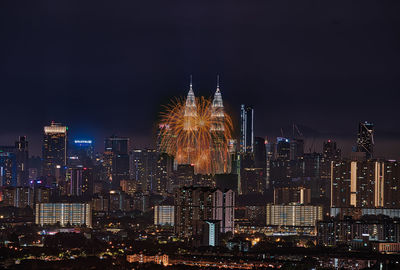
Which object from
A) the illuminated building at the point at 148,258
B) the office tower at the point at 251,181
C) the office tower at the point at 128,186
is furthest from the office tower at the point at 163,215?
the illuminated building at the point at 148,258

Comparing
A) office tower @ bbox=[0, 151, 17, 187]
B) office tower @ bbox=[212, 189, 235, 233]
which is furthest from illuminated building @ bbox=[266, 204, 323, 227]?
office tower @ bbox=[0, 151, 17, 187]

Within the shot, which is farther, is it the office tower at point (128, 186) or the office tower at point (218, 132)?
the office tower at point (128, 186)

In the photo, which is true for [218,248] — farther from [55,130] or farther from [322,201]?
[55,130]

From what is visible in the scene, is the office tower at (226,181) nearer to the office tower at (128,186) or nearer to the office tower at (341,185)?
the office tower at (341,185)

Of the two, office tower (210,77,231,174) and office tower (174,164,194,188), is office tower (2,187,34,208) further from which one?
office tower (210,77,231,174)

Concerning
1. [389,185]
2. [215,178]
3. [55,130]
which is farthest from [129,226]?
[55,130]

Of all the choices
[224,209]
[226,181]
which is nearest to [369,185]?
[226,181]
